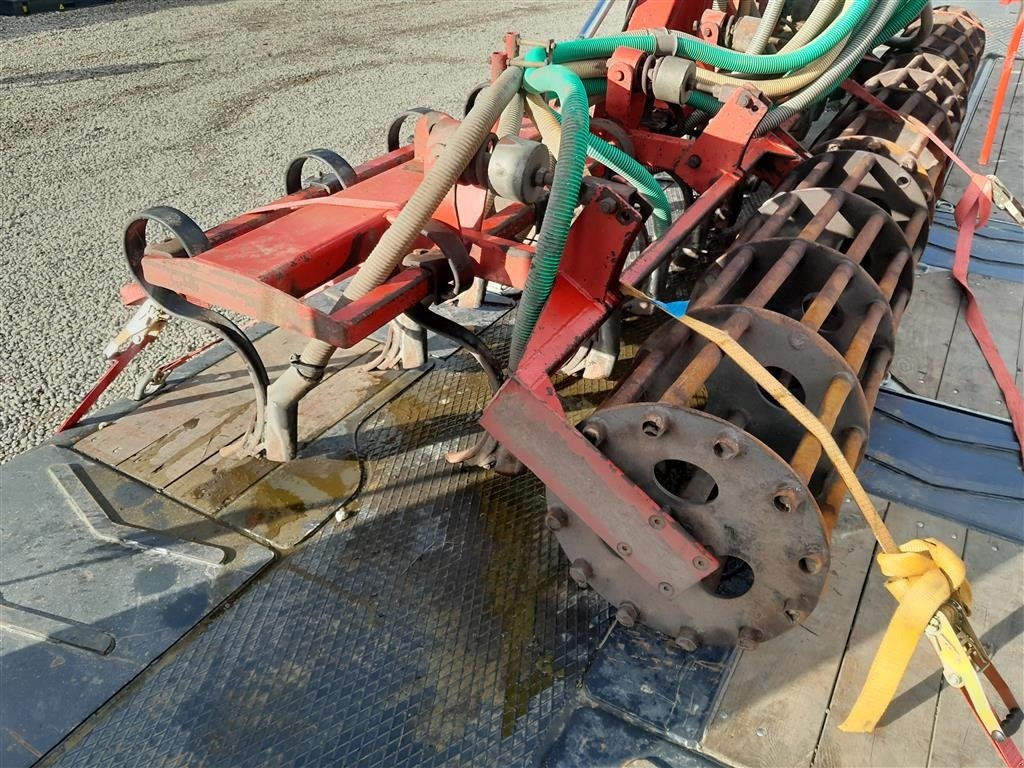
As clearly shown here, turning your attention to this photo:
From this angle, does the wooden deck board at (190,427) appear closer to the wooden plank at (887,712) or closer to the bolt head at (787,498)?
the bolt head at (787,498)

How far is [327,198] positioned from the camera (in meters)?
2.18

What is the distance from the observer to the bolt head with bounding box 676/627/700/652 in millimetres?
1885

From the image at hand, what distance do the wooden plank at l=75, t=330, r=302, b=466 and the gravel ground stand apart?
0.51 metres

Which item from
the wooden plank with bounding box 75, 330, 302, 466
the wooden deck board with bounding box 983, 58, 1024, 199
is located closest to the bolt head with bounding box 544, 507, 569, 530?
the wooden plank with bounding box 75, 330, 302, 466

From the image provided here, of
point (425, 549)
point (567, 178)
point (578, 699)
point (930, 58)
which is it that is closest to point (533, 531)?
point (425, 549)

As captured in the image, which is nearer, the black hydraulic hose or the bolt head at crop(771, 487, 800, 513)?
the bolt head at crop(771, 487, 800, 513)

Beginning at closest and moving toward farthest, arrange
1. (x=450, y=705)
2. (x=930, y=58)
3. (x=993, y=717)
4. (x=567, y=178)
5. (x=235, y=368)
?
1. (x=993, y=717)
2. (x=567, y=178)
3. (x=450, y=705)
4. (x=235, y=368)
5. (x=930, y=58)

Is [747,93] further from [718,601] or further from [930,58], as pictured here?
[930,58]

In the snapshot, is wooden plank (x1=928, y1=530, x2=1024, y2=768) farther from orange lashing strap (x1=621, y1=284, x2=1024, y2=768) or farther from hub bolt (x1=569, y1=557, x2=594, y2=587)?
hub bolt (x1=569, y1=557, x2=594, y2=587)

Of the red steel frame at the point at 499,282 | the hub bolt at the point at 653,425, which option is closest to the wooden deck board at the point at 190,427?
the red steel frame at the point at 499,282

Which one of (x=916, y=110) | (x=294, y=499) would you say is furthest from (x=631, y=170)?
(x=916, y=110)

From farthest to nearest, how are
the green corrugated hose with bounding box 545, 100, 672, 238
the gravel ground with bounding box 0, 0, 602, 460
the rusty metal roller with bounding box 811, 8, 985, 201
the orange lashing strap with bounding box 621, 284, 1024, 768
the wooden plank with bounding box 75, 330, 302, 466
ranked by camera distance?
the gravel ground with bounding box 0, 0, 602, 460
the rusty metal roller with bounding box 811, 8, 985, 201
the wooden plank with bounding box 75, 330, 302, 466
the green corrugated hose with bounding box 545, 100, 672, 238
the orange lashing strap with bounding box 621, 284, 1024, 768

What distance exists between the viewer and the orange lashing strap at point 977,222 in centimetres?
298

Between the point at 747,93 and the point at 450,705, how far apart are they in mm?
2172
